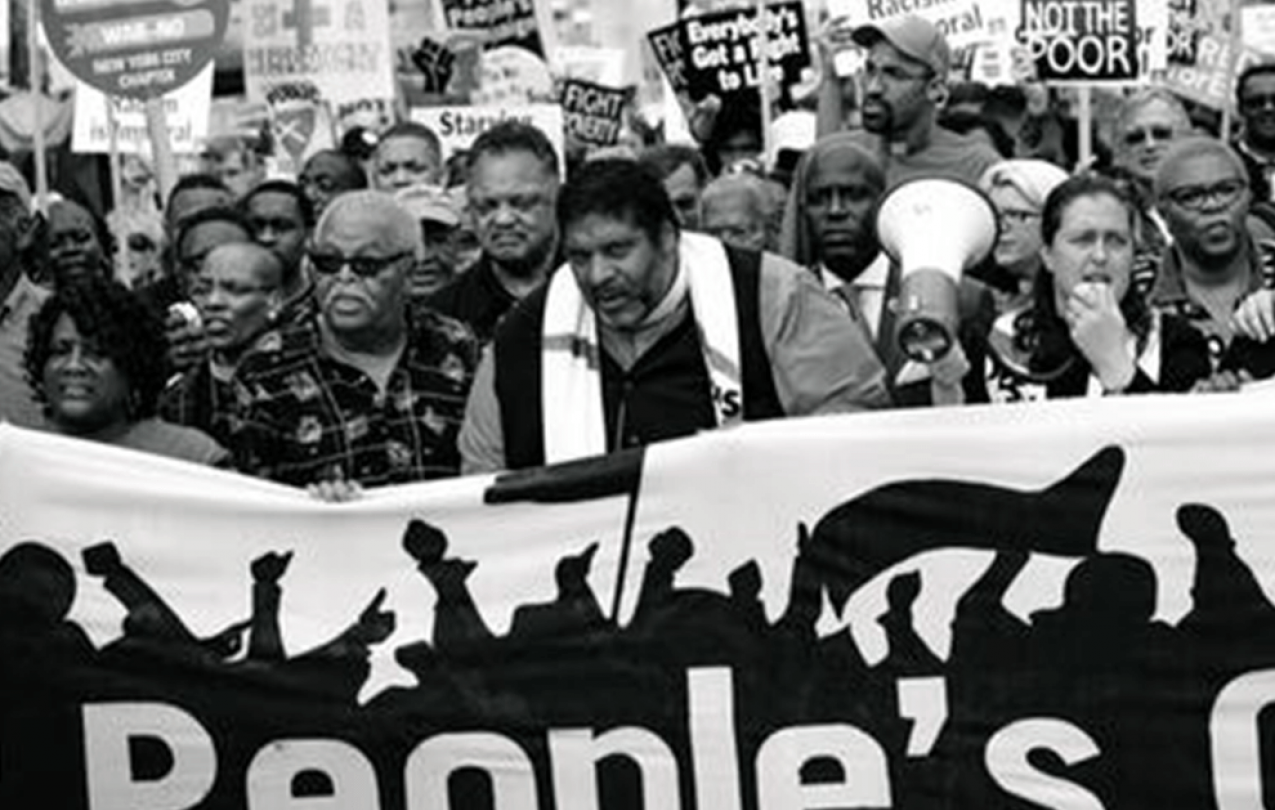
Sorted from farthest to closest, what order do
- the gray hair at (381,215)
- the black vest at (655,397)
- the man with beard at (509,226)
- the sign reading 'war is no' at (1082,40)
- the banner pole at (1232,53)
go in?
1. the banner pole at (1232,53)
2. the sign reading 'war is no' at (1082,40)
3. the man with beard at (509,226)
4. the gray hair at (381,215)
5. the black vest at (655,397)

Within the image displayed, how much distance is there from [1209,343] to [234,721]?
2224 mm

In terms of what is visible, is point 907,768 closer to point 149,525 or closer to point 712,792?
point 712,792

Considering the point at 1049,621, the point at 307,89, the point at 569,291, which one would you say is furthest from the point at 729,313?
the point at 307,89

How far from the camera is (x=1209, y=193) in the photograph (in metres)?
9.45

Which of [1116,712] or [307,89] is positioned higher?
[307,89]

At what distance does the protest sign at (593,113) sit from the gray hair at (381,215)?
7015 millimetres

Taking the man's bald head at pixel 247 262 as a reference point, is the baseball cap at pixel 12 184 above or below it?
above

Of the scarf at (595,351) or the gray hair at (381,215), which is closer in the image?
the scarf at (595,351)

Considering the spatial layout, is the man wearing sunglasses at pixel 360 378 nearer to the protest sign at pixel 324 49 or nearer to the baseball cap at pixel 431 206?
the baseball cap at pixel 431 206

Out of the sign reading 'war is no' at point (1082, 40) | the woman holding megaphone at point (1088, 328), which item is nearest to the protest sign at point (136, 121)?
the sign reading 'war is no' at point (1082, 40)

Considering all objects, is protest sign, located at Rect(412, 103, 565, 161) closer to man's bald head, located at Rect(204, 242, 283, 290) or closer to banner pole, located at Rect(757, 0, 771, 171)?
banner pole, located at Rect(757, 0, 771, 171)

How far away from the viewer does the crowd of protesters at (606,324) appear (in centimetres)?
809

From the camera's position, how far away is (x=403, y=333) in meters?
8.79

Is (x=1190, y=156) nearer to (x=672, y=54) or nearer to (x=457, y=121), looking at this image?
(x=672, y=54)
